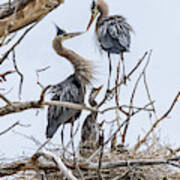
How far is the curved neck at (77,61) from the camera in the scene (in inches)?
226

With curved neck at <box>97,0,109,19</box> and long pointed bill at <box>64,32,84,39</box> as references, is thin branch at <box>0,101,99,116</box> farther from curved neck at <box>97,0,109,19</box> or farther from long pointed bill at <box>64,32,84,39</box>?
curved neck at <box>97,0,109,19</box>

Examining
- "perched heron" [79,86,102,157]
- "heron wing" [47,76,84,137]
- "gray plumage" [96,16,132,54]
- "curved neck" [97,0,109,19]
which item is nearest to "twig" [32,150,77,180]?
"perched heron" [79,86,102,157]

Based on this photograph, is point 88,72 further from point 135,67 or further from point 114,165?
point 114,165

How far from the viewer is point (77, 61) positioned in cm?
592

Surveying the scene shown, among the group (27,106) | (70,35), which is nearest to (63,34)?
(70,35)

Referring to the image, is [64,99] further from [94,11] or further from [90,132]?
[94,11]

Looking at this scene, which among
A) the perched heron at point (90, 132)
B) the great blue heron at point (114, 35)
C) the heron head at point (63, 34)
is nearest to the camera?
the perched heron at point (90, 132)

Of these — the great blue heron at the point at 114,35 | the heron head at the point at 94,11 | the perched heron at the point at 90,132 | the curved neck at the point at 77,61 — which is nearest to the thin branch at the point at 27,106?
the perched heron at the point at 90,132

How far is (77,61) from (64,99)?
67 centimetres

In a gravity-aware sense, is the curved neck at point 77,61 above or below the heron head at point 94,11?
below

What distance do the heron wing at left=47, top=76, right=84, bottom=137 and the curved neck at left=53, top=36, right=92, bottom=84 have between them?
0.47 ft

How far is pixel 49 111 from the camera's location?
5.66 m

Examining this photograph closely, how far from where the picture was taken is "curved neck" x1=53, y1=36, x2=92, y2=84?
5750 mm

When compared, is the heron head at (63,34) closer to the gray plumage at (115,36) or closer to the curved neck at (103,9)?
the gray plumage at (115,36)
